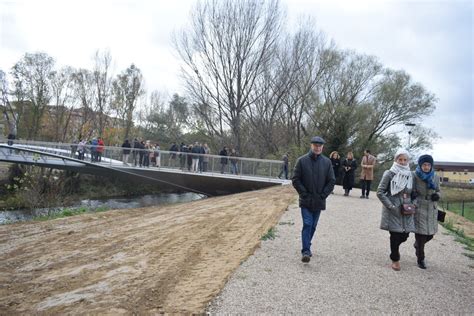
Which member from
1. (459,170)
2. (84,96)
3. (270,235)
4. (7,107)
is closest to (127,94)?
(84,96)

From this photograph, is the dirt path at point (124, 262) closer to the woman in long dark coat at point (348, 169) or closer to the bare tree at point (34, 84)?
the woman in long dark coat at point (348, 169)

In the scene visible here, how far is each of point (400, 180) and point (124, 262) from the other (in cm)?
437

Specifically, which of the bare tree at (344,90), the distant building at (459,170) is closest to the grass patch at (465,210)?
the bare tree at (344,90)

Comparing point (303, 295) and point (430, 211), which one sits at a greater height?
point (430, 211)

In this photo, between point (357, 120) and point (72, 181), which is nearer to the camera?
point (357, 120)

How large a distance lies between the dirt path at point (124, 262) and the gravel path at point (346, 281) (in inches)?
15.6

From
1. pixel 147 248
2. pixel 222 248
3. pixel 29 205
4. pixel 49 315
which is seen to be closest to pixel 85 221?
pixel 147 248

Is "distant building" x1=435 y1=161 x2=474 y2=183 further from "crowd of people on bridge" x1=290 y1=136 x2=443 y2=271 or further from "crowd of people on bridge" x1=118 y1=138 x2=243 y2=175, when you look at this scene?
"crowd of people on bridge" x1=290 y1=136 x2=443 y2=271

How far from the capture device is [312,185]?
5969 millimetres

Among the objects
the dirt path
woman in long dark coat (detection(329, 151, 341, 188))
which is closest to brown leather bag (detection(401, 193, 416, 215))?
the dirt path

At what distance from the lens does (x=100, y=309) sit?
4426mm

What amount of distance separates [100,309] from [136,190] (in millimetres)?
34321

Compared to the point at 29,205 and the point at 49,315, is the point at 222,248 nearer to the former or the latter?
the point at 49,315

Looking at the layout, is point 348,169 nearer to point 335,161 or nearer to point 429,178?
point 335,161
